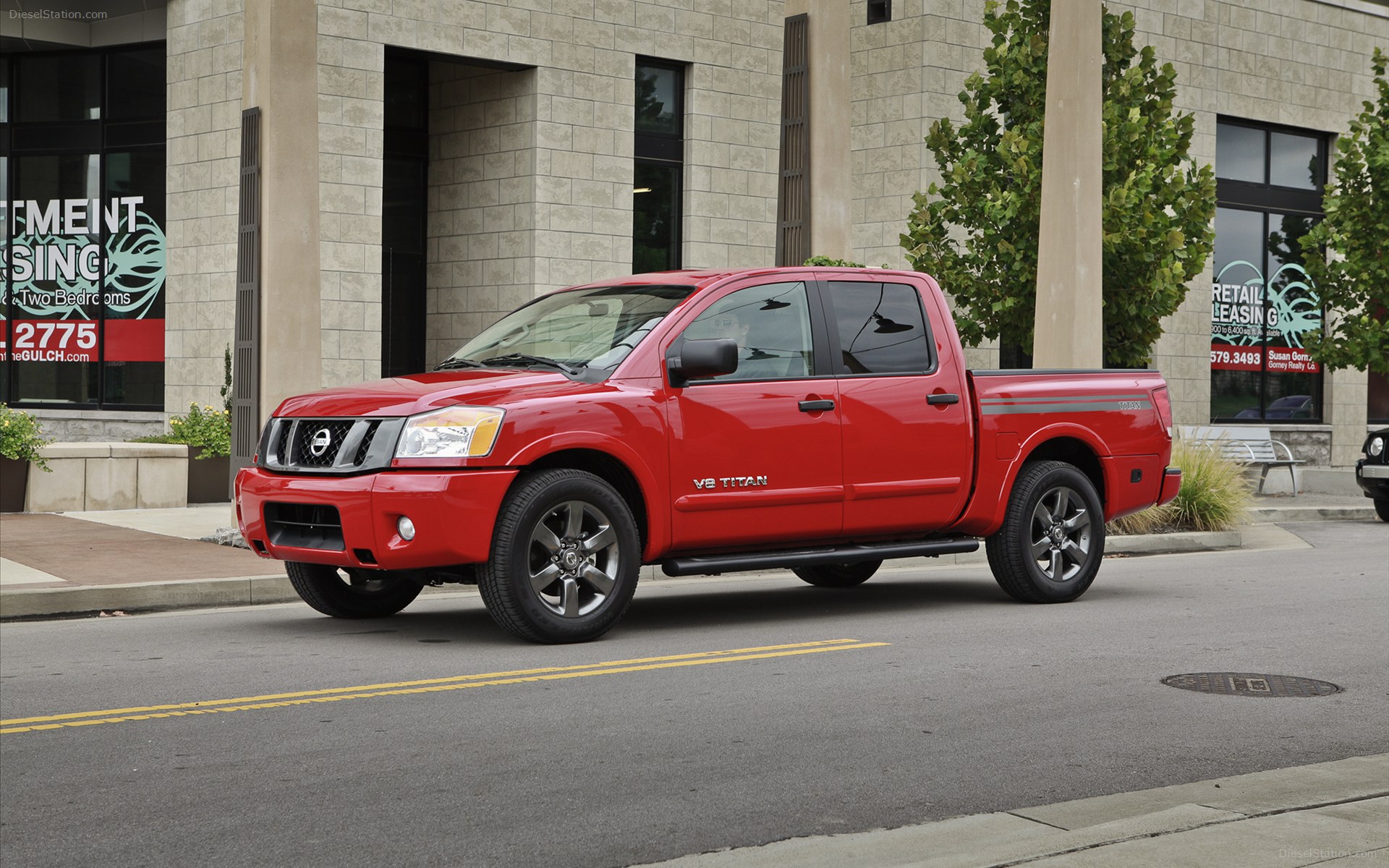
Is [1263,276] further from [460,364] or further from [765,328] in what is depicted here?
[460,364]

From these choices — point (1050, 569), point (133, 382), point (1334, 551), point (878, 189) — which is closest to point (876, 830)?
point (1050, 569)

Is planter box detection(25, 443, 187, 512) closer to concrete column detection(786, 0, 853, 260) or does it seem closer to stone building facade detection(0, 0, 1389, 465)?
stone building facade detection(0, 0, 1389, 465)

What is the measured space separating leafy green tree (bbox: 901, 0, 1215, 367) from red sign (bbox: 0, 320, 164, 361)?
35.3 ft

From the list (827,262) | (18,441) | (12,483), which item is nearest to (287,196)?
(18,441)

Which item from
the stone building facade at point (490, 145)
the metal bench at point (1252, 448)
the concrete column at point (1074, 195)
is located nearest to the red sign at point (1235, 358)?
the metal bench at point (1252, 448)

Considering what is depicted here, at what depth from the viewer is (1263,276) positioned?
1209 inches

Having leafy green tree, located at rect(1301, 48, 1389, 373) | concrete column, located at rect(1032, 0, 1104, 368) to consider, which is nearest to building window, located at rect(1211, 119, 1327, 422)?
leafy green tree, located at rect(1301, 48, 1389, 373)

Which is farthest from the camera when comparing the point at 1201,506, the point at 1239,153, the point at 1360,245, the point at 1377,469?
the point at 1239,153

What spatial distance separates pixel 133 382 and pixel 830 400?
1596 centimetres

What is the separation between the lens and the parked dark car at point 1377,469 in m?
19.3

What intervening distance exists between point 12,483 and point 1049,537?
10822 millimetres

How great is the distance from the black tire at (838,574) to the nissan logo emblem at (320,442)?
4.35 meters

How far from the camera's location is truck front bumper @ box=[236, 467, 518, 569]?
823 centimetres

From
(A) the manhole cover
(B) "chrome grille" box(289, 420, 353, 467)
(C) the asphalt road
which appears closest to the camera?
(C) the asphalt road
